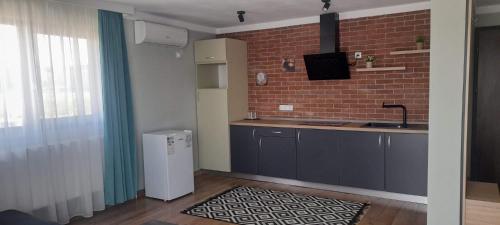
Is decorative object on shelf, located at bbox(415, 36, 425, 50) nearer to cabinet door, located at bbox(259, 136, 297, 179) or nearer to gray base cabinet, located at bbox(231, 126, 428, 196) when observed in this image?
gray base cabinet, located at bbox(231, 126, 428, 196)

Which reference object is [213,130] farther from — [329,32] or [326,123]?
[329,32]

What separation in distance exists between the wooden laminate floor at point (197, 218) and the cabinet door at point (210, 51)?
173 centimetres

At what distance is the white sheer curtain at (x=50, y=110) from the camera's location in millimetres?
2884

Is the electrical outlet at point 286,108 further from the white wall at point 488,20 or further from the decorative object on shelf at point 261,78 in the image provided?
the white wall at point 488,20

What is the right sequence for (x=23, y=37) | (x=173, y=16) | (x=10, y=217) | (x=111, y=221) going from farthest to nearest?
(x=173, y=16) → (x=111, y=221) → (x=23, y=37) → (x=10, y=217)

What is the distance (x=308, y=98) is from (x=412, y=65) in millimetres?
1341

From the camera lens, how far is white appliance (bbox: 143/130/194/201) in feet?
12.6

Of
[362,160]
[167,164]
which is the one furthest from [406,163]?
[167,164]

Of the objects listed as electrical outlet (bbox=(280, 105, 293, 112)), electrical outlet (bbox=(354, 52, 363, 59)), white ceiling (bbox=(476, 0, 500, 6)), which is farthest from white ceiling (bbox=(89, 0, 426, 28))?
electrical outlet (bbox=(280, 105, 293, 112))

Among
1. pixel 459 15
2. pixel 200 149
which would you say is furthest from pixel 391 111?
pixel 200 149

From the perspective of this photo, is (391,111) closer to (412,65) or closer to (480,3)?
(412,65)

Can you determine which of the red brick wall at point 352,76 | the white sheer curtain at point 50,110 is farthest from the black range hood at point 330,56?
the white sheer curtain at point 50,110

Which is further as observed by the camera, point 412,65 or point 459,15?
point 412,65

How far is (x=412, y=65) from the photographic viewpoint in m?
3.97
